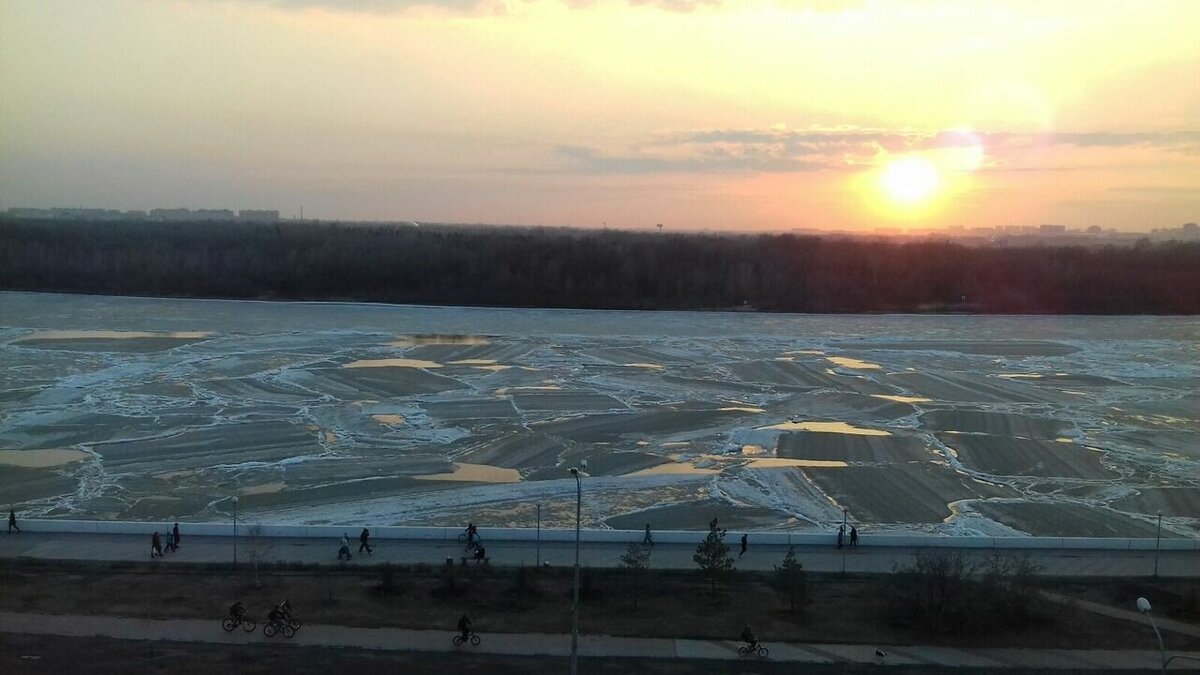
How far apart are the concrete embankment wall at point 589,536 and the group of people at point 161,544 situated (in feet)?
1.46

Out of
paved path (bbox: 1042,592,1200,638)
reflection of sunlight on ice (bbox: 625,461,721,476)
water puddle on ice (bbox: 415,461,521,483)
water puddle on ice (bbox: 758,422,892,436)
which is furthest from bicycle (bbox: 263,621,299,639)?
water puddle on ice (bbox: 758,422,892,436)

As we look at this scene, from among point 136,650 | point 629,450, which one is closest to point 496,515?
point 629,450

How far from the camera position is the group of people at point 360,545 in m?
13.0

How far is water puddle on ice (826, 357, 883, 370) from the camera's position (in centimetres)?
3041

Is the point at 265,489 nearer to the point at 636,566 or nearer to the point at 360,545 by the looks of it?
the point at 360,545

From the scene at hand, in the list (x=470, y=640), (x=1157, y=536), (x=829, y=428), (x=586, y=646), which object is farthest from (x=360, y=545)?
Answer: (x=1157, y=536)

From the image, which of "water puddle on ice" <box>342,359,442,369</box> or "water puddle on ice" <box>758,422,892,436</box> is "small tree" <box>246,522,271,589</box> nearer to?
"water puddle on ice" <box>758,422,892,436</box>

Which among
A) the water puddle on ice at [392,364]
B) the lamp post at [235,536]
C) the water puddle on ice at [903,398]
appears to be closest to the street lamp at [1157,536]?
the water puddle on ice at [903,398]

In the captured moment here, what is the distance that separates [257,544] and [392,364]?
1563cm

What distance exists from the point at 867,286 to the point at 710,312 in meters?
12.5

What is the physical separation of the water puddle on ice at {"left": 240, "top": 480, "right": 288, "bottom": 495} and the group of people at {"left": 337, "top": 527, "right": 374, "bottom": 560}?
122 inches

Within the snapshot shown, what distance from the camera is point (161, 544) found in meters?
13.4

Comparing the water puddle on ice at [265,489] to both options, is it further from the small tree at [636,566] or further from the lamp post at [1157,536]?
the lamp post at [1157,536]

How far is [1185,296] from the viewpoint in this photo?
55188mm
